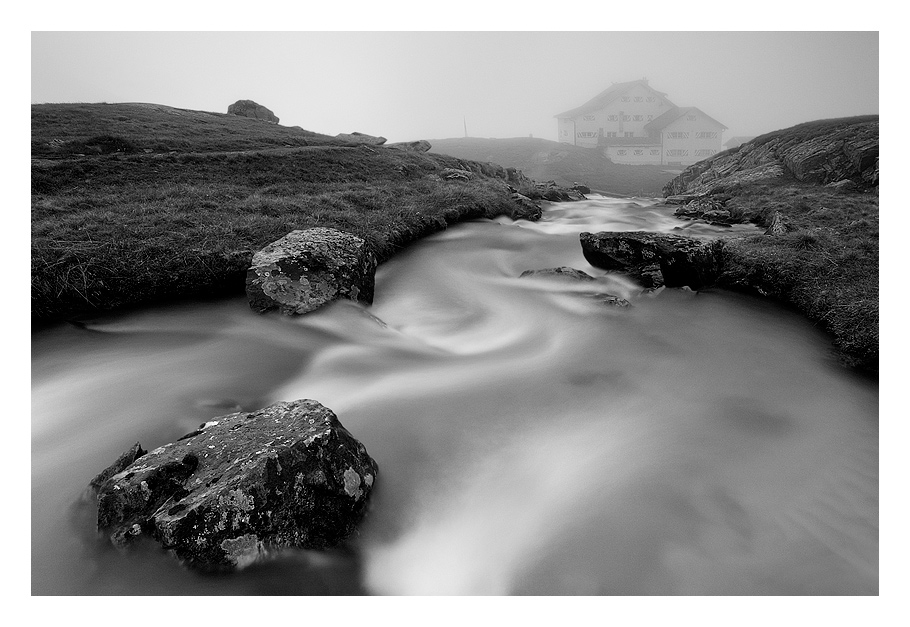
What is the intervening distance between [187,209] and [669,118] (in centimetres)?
7635

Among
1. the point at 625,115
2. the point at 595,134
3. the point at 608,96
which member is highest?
the point at 608,96

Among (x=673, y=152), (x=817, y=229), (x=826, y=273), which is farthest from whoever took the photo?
(x=673, y=152)

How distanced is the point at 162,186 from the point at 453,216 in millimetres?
8793

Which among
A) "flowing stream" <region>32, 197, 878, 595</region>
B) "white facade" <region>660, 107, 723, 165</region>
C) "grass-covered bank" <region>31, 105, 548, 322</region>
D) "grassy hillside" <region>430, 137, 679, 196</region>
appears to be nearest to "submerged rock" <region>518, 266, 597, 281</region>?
"flowing stream" <region>32, 197, 878, 595</region>

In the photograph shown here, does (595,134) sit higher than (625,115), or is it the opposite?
(625,115)

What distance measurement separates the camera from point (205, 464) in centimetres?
314

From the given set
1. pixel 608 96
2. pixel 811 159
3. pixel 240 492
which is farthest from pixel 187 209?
pixel 608 96

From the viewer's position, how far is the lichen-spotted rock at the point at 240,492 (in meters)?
2.77

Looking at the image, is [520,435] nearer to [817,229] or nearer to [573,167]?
[817,229]

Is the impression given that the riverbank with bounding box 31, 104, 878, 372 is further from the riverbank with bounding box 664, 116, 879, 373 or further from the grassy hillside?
the grassy hillside

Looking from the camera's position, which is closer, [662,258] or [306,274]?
[306,274]

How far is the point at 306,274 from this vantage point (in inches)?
277

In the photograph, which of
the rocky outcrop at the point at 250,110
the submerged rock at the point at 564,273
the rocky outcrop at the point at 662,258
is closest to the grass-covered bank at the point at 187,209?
the submerged rock at the point at 564,273

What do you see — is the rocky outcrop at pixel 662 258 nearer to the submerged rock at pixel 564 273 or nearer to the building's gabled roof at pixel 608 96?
the submerged rock at pixel 564 273
